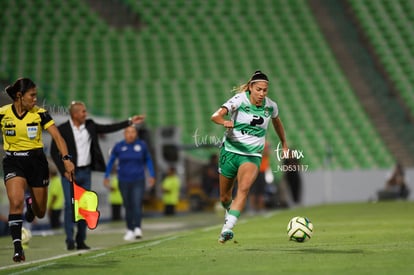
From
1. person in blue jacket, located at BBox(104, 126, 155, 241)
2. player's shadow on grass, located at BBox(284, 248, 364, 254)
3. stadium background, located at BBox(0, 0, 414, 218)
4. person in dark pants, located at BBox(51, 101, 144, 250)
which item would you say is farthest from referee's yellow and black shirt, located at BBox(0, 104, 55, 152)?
stadium background, located at BBox(0, 0, 414, 218)

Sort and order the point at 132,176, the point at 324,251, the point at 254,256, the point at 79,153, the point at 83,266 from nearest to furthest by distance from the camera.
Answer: the point at 83,266 → the point at 254,256 → the point at 324,251 → the point at 79,153 → the point at 132,176

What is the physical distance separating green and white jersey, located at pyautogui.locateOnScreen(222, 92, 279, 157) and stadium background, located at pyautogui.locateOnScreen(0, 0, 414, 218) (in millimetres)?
21478

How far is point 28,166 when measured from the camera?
1168cm

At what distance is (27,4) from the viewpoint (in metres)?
42.6

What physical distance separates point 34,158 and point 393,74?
3034 centimetres

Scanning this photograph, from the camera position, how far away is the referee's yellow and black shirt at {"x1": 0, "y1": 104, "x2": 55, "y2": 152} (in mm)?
11547

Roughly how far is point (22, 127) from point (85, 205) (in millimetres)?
1296

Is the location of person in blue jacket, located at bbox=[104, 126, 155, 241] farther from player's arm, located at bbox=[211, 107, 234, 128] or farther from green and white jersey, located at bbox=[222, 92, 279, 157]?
player's arm, located at bbox=[211, 107, 234, 128]

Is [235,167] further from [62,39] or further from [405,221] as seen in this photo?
[62,39]

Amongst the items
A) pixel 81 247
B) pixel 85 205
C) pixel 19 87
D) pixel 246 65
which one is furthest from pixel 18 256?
pixel 246 65

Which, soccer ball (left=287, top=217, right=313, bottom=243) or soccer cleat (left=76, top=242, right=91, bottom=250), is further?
soccer cleat (left=76, top=242, right=91, bottom=250)

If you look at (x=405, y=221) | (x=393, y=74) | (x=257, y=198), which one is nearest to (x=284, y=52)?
(x=393, y=74)

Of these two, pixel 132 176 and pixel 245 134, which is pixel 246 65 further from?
pixel 245 134

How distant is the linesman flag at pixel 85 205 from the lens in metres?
11.9
